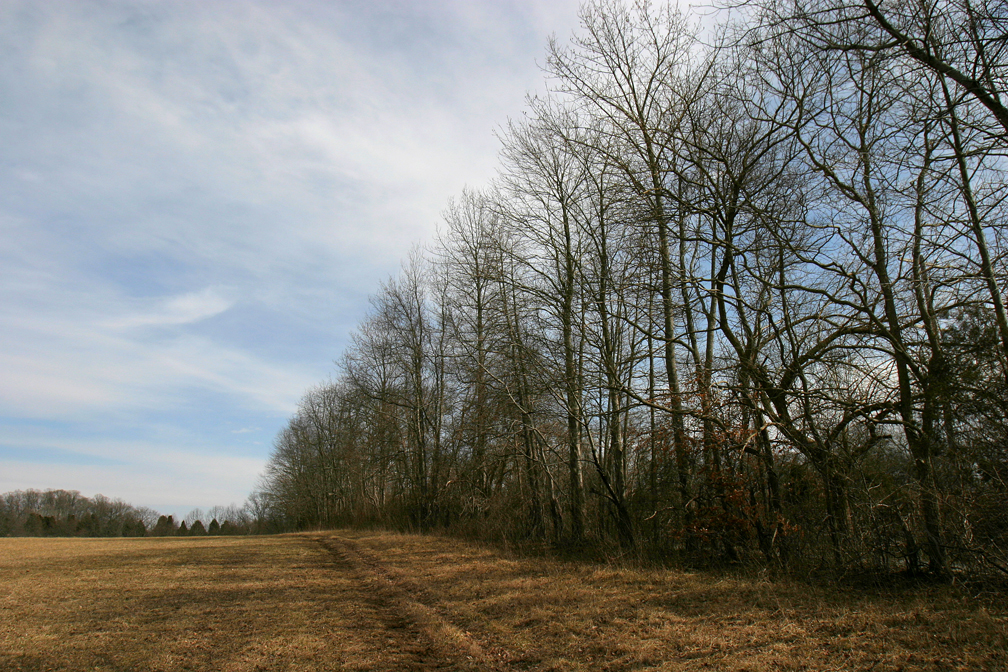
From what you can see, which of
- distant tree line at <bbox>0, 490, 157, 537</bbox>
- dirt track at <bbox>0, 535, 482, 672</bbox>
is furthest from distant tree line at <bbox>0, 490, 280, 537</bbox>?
dirt track at <bbox>0, 535, 482, 672</bbox>

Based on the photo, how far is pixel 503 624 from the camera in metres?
7.17

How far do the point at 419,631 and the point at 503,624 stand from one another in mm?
1062

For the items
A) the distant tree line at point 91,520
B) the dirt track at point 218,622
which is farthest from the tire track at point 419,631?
the distant tree line at point 91,520

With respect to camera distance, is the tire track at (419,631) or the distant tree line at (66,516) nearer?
the tire track at (419,631)

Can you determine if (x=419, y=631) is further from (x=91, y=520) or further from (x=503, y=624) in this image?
(x=91, y=520)

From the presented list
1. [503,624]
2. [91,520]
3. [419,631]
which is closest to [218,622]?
[419,631]

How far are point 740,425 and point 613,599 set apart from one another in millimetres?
3752

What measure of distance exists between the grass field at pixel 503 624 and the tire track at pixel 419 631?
29 mm

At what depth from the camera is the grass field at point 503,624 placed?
534 centimetres

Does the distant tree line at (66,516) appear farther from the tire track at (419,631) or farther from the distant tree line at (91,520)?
the tire track at (419,631)

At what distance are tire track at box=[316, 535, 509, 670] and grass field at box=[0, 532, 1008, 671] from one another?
0.03m

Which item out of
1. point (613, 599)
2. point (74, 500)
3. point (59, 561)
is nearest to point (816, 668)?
point (613, 599)

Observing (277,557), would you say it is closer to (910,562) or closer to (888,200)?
(910,562)

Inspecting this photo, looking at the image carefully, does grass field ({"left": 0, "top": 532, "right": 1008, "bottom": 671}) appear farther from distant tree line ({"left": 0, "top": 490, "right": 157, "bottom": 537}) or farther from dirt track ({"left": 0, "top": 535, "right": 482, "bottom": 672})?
distant tree line ({"left": 0, "top": 490, "right": 157, "bottom": 537})
